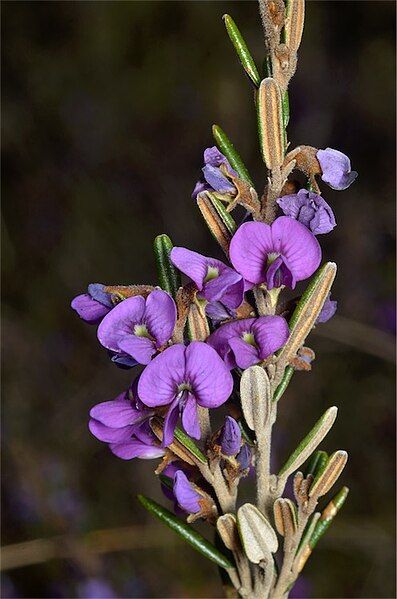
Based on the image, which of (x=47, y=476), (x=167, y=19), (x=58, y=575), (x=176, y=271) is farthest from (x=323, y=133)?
(x=176, y=271)

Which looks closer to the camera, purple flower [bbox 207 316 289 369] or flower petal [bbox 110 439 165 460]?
purple flower [bbox 207 316 289 369]

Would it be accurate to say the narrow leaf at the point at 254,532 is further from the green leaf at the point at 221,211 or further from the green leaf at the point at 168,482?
the green leaf at the point at 221,211

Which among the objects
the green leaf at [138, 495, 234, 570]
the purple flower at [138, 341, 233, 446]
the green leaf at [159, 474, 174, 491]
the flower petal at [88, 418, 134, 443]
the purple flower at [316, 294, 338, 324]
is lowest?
the green leaf at [138, 495, 234, 570]

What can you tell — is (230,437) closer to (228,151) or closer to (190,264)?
(190,264)

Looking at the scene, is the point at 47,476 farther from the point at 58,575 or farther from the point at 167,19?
the point at 167,19

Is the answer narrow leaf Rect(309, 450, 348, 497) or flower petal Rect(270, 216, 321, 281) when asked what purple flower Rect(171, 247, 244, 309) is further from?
narrow leaf Rect(309, 450, 348, 497)

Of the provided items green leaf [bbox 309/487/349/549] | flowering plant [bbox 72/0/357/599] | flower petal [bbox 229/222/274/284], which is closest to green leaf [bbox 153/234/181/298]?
flowering plant [bbox 72/0/357/599]
